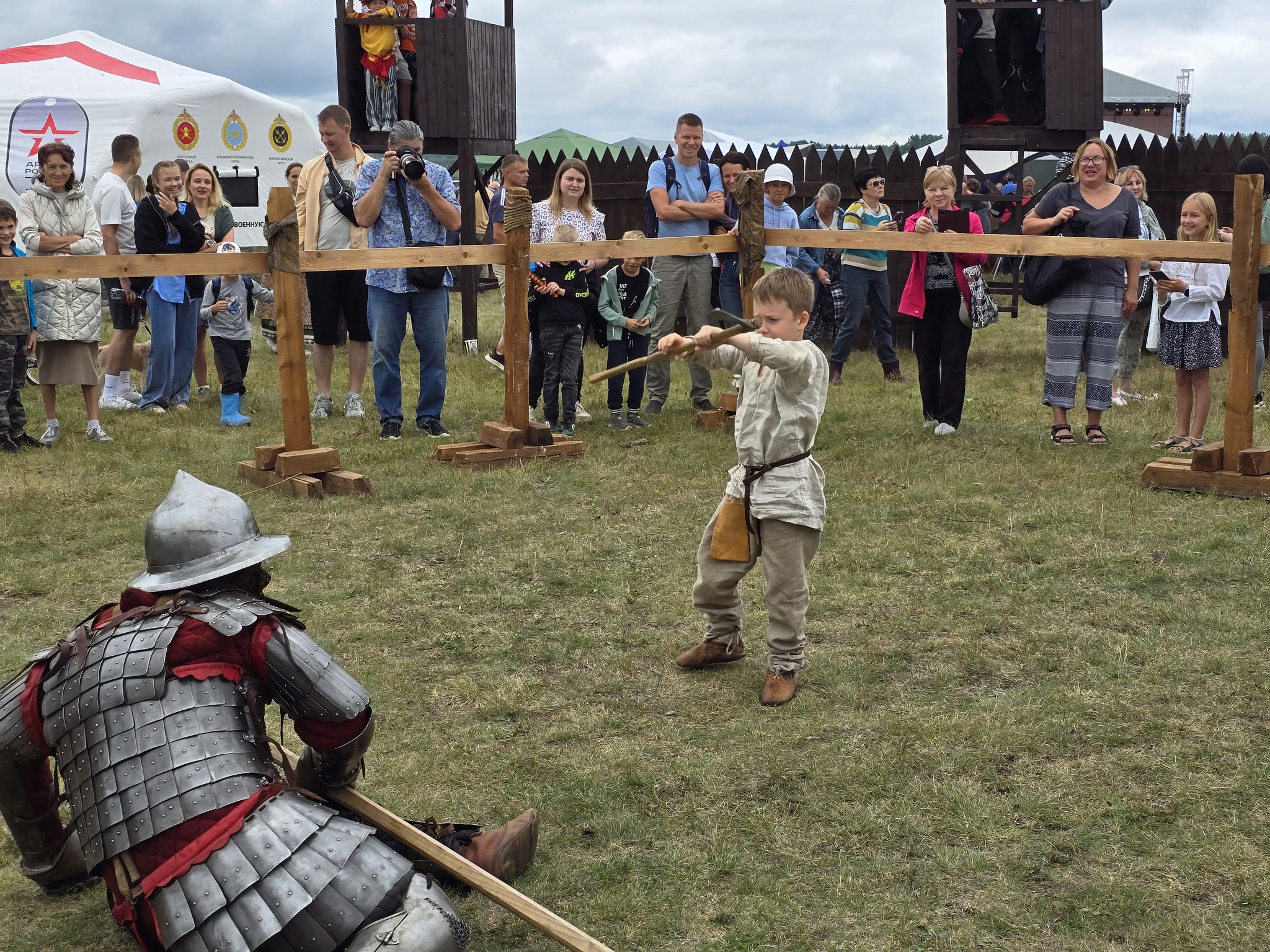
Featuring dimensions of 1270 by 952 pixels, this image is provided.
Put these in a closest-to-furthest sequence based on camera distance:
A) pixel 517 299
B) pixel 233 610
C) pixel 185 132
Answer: pixel 233 610 < pixel 517 299 < pixel 185 132

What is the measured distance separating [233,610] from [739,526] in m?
2.06

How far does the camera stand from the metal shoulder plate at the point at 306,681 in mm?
2744

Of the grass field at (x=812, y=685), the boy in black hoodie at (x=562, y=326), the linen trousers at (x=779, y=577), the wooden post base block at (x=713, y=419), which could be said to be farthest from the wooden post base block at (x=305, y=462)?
the linen trousers at (x=779, y=577)

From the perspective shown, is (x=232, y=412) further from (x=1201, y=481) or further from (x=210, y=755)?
(x=210, y=755)

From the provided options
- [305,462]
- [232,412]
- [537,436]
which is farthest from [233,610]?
[232,412]

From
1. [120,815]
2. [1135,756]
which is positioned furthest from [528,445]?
[120,815]

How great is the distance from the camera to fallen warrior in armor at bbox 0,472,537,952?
8.18 ft

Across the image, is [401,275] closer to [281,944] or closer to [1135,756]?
[1135,756]

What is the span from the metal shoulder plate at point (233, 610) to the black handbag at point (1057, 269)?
606cm

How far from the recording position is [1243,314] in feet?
22.2

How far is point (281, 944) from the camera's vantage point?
2.49 meters

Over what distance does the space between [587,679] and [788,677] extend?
0.72 metres

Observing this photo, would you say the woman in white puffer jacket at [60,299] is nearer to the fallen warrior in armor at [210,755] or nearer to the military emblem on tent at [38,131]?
the fallen warrior in armor at [210,755]

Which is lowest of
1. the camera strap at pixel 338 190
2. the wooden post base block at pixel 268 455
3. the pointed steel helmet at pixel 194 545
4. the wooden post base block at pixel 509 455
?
the wooden post base block at pixel 509 455
